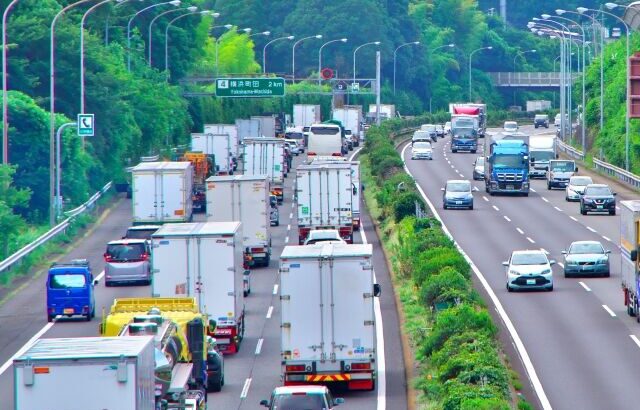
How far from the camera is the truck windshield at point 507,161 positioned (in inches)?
3219

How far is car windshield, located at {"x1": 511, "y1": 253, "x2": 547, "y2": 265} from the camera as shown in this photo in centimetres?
4912

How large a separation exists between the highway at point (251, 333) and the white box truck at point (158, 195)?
2269mm

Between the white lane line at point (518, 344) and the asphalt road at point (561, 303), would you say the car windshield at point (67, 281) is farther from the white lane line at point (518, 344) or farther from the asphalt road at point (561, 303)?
the asphalt road at point (561, 303)

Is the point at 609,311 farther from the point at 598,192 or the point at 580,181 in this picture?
the point at 580,181

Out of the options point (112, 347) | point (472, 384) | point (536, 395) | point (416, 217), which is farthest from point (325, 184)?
point (112, 347)

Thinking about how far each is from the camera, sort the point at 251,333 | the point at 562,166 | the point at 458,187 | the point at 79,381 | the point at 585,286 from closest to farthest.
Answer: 1. the point at 79,381
2. the point at 251,333
3. the point at 585,286
4. the point at 458,187
5. the point at 562,166

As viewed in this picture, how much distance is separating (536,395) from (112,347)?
1250 centimetres

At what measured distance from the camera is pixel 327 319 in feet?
109

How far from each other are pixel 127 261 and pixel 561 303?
47.5 feet

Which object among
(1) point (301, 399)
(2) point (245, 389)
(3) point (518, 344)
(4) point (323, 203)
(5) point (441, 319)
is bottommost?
(2) point (245, 389)

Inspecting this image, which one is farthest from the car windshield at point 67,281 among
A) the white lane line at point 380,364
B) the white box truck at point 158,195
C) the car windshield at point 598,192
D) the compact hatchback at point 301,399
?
the car windshield at point 598,192

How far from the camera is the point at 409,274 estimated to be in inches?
1977

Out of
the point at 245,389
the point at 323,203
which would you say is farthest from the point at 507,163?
the point at 245,389

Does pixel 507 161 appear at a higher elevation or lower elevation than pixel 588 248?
higher
